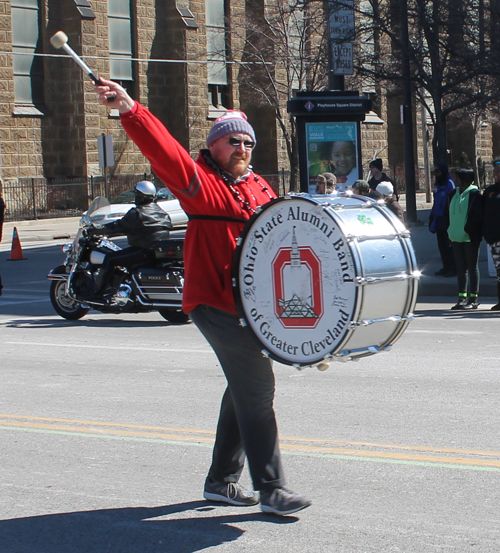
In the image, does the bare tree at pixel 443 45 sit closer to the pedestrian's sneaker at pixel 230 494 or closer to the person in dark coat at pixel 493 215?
the person in dark coat at pixel 493 215

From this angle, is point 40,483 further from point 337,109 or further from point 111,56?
point 111,56

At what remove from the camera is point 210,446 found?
226 inches

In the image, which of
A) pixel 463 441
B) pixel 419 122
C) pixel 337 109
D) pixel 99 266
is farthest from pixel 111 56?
pixel 463 441

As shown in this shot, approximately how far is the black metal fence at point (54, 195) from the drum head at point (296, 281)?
104 feet

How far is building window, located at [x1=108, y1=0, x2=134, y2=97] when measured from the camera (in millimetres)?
39750

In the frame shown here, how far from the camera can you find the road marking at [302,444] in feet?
17.2

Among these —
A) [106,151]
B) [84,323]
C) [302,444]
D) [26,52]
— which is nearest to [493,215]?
[84,323]

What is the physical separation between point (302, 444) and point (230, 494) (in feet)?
4.05

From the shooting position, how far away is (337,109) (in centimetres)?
1702

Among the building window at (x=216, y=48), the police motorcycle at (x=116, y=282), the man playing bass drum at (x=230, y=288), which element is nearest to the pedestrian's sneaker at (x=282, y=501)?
the man playing bass drum at (x=230, y=288)

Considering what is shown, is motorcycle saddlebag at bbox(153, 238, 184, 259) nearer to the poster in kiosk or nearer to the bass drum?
the poster in kiosk

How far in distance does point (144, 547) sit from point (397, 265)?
5.49ft

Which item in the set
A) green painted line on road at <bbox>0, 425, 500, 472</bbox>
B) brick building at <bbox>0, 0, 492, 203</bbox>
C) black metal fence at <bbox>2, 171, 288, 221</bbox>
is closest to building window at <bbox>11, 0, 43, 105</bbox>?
brick building at <bbox>0, 0, 492, 203</bbox>

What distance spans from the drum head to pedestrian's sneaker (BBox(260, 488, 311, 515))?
0.66 metres
